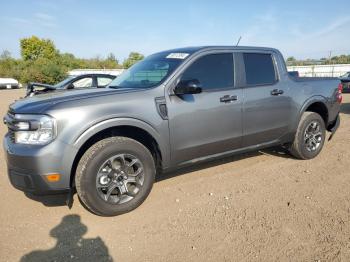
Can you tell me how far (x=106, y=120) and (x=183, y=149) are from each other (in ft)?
3.48

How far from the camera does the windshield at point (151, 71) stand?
4.00 meters

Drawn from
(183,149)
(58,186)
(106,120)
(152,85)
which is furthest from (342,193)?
(58,186)

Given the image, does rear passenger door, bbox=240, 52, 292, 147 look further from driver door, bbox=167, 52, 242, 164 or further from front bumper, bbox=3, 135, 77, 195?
front bumper, bbox=3, 135, 77, 195

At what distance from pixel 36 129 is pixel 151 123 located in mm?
1208

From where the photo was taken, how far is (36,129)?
3.14 m

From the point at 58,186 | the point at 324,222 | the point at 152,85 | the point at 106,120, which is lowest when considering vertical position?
the point at 324,222

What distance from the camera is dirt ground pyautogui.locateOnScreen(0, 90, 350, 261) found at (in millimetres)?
2867

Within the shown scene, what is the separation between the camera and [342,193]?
13.2ft

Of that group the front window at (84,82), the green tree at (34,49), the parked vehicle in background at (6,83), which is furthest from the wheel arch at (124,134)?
the green tree at (34,49)

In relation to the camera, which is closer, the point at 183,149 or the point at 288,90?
the point at 183,149

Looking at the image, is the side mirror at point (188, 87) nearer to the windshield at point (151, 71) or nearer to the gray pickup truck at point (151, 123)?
the gray pickup truck at point (151, 123)

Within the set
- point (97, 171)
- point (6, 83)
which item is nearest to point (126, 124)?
point (97, 171)

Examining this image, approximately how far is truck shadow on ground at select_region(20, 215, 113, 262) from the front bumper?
42cm

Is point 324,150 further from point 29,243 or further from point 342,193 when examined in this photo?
point 29,243
